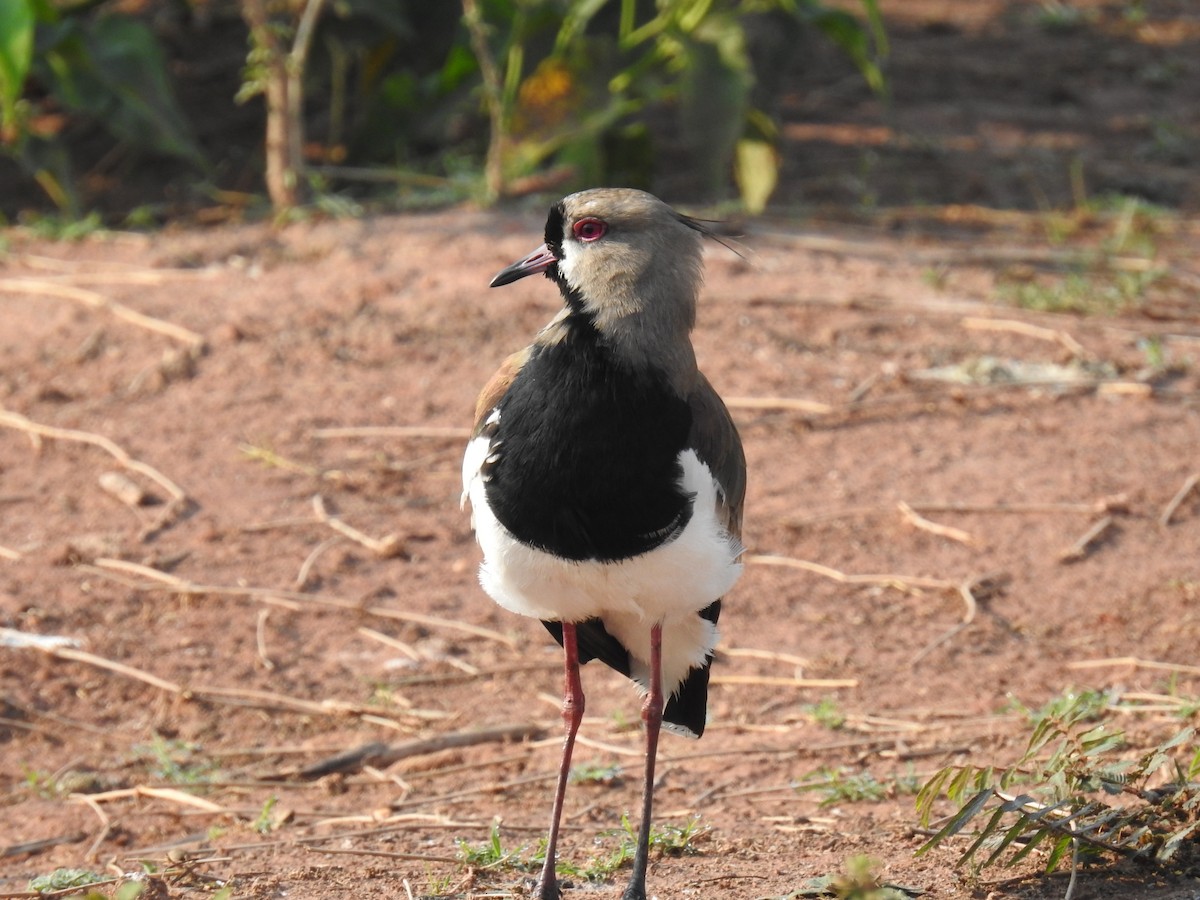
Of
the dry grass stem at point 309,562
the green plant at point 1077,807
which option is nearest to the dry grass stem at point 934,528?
the green plant at point 1077,807

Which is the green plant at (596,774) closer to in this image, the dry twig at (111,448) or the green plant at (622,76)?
the dry twig at (111,448)

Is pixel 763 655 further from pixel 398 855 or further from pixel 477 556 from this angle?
pixel 398 855

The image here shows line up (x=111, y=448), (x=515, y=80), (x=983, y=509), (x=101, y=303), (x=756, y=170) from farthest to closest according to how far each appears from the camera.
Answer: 1. (x=756, y=170)
2. (x=515, y=80)
3. (x=101, y=303)
4. (x=111, y=448)
5. (x=983, y=509)

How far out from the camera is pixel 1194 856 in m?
3.09

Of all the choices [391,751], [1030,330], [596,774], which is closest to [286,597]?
[391,751]

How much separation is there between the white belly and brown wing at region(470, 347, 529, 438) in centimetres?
9

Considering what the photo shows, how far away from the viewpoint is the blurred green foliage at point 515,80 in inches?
275

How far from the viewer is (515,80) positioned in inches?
280

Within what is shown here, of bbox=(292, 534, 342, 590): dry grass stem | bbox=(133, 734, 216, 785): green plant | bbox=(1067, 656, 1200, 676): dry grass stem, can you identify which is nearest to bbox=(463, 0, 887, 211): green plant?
bbox=(292, 534, 342, 590): dry grass stem

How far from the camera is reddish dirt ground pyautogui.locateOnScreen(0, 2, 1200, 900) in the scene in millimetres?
3777

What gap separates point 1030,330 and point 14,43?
171 inches

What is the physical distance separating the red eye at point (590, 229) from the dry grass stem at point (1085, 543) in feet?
8.19

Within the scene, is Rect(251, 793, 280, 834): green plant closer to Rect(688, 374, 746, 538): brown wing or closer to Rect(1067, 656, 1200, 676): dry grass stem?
Rect(688, 374, 746, 538): brown wing

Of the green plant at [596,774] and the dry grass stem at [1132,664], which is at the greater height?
the dry grass stem at [1132,664]
